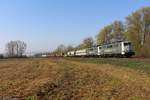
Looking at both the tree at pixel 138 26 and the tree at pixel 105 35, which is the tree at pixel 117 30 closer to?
the tree at pixel 105 35

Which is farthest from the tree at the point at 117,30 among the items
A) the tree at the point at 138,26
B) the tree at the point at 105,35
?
the tree at the point at 138,26

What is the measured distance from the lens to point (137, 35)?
249 feet

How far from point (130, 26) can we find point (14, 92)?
6853cm

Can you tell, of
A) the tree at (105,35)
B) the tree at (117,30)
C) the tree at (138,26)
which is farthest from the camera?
the tree at (105,35)

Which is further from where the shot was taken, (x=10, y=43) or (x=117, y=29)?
(x=10, y=43)

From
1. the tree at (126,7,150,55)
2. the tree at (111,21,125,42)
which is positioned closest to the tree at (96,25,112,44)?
the tree at (111,21,125,42)

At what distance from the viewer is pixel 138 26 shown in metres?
77.3

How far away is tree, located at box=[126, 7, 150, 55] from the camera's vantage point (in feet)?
249

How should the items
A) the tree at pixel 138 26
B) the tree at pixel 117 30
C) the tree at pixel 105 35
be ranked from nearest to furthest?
the tree at pixel 138 26 < the tree at pixel 117 30 < the tree at pixel 105 35

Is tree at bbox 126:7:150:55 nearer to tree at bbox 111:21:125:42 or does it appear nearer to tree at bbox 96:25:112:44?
tree at bbox 111:21:125:42

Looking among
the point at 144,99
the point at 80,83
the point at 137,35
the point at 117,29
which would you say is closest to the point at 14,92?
the point at 80,83

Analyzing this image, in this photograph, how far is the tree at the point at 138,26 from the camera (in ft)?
249

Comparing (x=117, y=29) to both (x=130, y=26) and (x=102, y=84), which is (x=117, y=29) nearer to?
(x=130, y=26)

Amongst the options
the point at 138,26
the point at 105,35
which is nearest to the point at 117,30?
the point at 105,35
